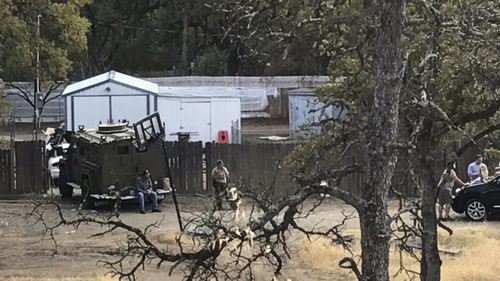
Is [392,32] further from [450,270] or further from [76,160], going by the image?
[76,160]

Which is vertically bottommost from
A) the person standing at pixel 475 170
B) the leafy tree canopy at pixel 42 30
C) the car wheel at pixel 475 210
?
the car wheel at pixel 475 210

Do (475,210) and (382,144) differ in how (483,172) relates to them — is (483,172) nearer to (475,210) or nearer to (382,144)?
(475,210)

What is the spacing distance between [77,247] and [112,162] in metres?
5.51

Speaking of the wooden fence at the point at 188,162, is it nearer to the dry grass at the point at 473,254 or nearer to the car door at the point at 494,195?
the car door at the point at 494,195

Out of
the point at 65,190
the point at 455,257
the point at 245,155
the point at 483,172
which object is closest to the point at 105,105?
the point at 65,190

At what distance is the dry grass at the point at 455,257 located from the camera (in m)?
17.6

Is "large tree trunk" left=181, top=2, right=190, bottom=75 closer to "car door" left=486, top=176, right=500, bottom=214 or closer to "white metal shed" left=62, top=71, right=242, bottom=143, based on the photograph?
"white metal shed" left=62, top=71, right=242, bottom=143

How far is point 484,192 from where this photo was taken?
25.0m

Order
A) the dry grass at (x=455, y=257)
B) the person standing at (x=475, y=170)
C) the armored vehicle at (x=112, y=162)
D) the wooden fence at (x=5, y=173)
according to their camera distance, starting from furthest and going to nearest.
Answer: the wooden fence at (x=5, y=173), the person standing at (x=475, y=170), the armored vehicle at (x=112, y=162), the dry grass at (x=455, y=257)

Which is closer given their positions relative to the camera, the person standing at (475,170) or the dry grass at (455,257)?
the dry grass at (455,257)

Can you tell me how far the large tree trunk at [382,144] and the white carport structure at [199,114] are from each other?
1116 inches

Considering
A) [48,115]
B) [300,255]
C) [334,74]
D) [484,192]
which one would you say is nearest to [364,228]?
[334,74]

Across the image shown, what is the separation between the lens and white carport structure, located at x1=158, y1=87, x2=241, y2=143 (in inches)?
1421

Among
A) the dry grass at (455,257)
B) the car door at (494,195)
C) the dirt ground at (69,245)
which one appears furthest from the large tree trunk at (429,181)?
the car door at (494,195)
